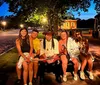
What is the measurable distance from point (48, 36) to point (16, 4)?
18.8 m

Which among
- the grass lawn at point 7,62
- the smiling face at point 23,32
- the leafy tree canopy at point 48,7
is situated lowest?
the grass lawn at point 7,62

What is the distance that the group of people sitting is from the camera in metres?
7.28

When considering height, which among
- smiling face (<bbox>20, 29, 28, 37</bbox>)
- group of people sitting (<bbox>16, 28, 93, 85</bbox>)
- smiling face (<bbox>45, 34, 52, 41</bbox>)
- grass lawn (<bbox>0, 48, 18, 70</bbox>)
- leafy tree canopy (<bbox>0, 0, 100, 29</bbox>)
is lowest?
grass lawn (<bbox>0, 48, 18, 70</bbox>)

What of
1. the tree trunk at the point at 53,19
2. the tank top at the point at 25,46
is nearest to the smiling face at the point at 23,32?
the tank top at the point at 25,46

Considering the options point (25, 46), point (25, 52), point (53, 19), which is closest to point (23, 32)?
point (25, 46)

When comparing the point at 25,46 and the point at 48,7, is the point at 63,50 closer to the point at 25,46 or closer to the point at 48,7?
the point at 25,46

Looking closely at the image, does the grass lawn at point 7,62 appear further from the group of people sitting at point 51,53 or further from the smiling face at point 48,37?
the smiling face at point 48,37

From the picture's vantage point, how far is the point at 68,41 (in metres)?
8.05

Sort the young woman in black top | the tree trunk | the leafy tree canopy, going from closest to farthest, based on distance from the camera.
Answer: the young woman in black top → the leafy tree canopy → the tree trunk

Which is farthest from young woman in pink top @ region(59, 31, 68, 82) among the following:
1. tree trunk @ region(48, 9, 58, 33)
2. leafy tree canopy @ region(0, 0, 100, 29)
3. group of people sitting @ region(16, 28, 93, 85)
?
tree trunk @ region(48, 9, 58, 33)

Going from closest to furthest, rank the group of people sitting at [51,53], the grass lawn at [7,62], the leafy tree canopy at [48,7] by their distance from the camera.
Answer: the group of people sitting at [51,53]
the grass lawn at [7,62]
the leafy tree canopy at [48,7]

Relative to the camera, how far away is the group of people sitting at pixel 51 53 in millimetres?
7281

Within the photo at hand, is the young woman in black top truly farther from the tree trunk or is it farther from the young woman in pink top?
the tree trunk

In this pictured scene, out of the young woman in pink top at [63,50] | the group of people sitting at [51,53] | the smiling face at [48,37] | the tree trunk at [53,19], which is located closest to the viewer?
the group of people sitting at [51,53]
